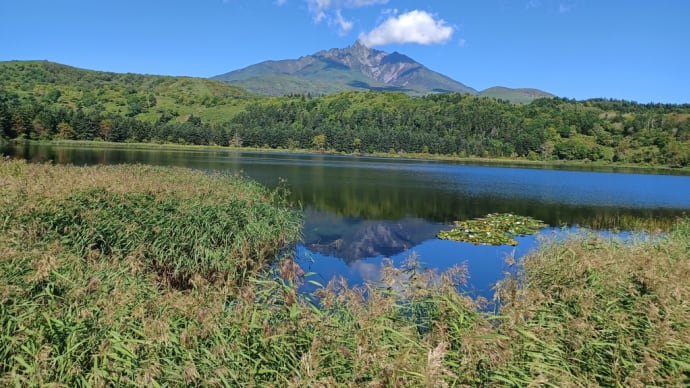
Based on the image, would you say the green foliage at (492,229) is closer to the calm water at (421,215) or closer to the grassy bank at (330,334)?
the calm water at (421,215)

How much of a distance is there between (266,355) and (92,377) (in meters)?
2.31

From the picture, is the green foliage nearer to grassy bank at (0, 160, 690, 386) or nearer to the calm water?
the calm water

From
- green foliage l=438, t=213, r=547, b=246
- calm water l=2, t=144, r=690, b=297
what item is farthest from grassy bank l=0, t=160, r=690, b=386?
green foliage l=438, t=213, r=547, b=246

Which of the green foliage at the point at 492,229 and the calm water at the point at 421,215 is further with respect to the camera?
the green foliage at the point at 492,229

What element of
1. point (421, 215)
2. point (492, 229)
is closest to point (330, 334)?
point (492, 229)

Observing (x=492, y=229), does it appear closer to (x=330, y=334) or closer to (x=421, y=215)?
(x=421, y=215)

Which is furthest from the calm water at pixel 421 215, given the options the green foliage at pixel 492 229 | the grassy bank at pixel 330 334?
the grassy bank at pixel 330 334

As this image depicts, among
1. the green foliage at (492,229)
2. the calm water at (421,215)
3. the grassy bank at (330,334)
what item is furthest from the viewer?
the green foliage at (492,229)

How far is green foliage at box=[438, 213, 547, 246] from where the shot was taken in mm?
27422

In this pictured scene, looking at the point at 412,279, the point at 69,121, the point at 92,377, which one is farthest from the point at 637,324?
the point at 69,121

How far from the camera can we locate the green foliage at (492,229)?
90.0 ft

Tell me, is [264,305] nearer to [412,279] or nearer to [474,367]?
[412,279]

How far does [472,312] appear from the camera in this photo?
7.18 meters

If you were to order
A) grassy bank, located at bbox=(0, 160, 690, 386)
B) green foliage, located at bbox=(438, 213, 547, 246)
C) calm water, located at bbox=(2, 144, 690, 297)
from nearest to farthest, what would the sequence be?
1. grassy bank, located at bbox=(0, 160, 690, 386)
2. calm water, located at bbox=(2, 144, 690, 297)
3. green foliage, located at bbox=(438, 213, 547, 246)
